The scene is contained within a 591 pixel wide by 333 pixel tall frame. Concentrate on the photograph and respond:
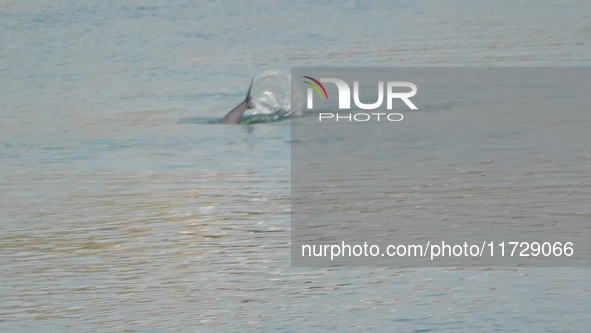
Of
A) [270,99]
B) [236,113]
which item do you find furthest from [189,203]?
[270,99]

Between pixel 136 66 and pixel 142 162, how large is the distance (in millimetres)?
6547

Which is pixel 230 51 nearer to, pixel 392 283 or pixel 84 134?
pixel 84 134

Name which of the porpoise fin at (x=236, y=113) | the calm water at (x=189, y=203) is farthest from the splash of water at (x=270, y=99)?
the calm water at (x=189, y=203)

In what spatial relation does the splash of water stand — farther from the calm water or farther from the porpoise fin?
the calm water

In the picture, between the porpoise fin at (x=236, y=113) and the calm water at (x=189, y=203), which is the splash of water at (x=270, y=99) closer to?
the porpoise fin at (x=236, y=113)

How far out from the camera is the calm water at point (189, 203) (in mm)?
5758

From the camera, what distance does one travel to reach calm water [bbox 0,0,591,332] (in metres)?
5.76

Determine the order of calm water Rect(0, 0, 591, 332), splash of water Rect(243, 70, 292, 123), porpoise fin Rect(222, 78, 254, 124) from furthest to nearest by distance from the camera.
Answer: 1. splash of water Rect(243, 70, 292, 123)
2. porpoise fin Rect(222, 78, 254, 124)
3. calm water Rect(0, 0, 591, 332)

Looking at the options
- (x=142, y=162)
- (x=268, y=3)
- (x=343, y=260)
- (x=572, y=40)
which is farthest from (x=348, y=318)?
(x=268, y=3)

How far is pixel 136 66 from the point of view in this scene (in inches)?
623

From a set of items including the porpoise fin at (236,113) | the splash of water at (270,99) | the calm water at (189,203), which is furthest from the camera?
the splash of water at (270,99)

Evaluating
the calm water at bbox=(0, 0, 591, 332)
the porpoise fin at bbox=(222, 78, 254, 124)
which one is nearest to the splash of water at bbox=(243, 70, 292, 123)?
the porpoise fin at bbox=(222, 78, 254, 124)

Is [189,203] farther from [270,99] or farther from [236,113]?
[270,99]

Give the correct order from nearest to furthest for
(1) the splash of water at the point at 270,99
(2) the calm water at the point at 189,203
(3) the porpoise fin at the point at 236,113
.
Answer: (2) the calm water at the point at 189,203
(3) the porpoise fin at the point at 236,113
(1) the splash of water at the point at 270,99
